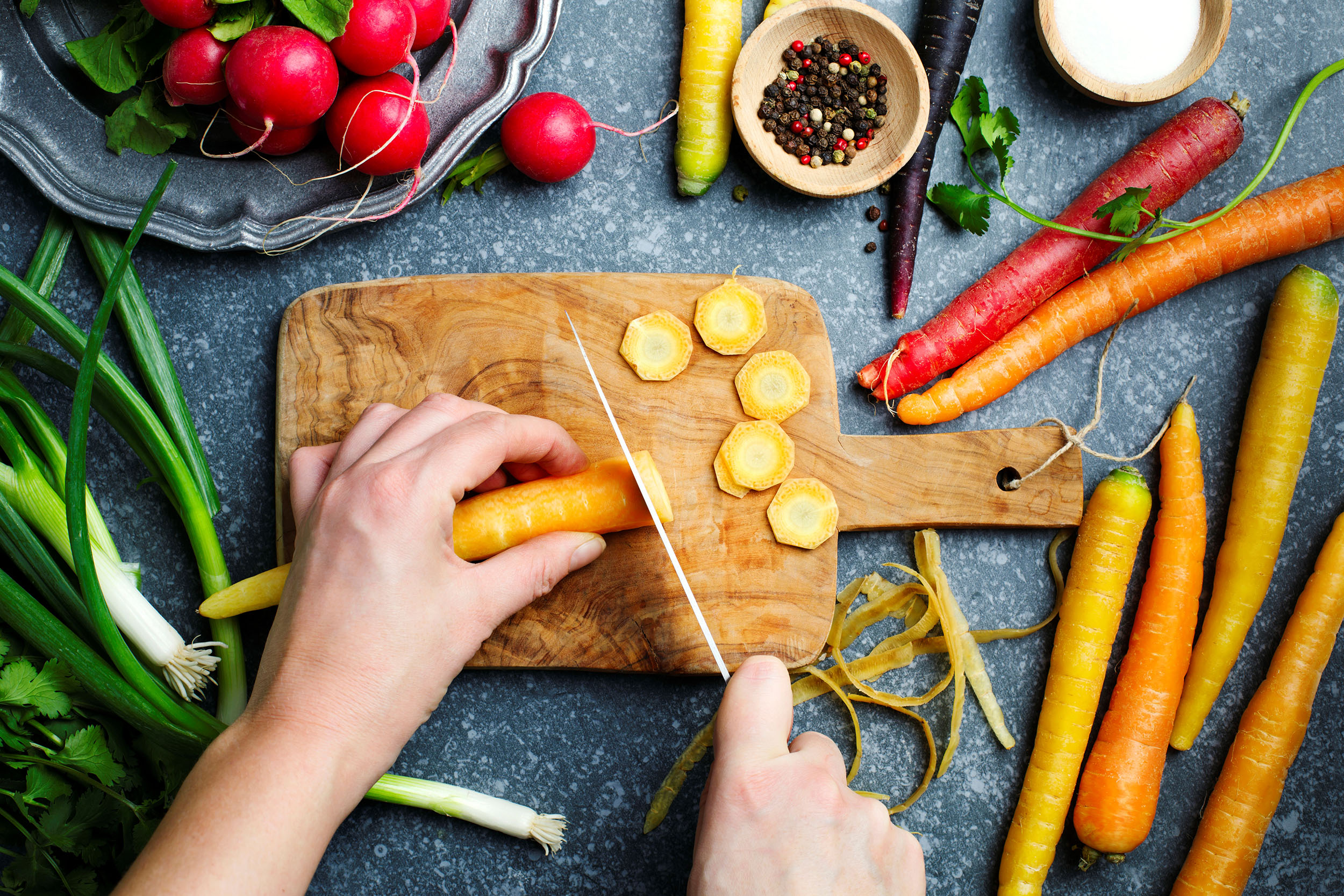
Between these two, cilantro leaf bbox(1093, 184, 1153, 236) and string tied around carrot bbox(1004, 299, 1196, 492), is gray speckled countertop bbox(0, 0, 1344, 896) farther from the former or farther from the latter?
cilantro leaf bbox(1093, 184, 1153, 236)

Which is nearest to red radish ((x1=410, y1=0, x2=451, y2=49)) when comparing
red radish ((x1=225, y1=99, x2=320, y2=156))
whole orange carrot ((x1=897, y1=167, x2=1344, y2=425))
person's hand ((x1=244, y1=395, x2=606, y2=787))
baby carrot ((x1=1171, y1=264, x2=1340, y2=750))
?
red radish ((x1=225, y1=99, x2=320, y2=156))

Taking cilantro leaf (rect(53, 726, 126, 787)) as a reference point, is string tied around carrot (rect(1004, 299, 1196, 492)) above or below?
above

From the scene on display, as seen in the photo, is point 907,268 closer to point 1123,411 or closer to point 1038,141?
point 1038,141

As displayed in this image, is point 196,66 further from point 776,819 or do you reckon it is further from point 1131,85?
point 1131,85

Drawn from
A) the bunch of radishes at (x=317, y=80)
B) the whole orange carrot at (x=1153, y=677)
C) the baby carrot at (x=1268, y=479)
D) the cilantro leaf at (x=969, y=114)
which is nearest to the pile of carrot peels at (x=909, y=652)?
the whole orange carrot at (x=1153, y=677)

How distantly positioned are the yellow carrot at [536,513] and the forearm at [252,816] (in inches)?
16.7

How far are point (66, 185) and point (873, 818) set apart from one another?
2.06m

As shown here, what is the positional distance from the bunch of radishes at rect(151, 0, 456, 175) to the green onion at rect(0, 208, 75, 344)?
435 millimetres

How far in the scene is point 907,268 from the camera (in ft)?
6.44

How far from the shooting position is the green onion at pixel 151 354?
1.83 metres

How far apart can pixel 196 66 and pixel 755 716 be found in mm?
1624

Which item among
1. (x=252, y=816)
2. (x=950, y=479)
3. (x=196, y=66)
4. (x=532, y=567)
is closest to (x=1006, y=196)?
(x=950, y=479)

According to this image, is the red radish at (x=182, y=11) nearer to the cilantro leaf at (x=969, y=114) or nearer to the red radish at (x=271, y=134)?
the red radish at (x=271, y=134)

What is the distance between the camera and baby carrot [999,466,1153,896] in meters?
1.89
